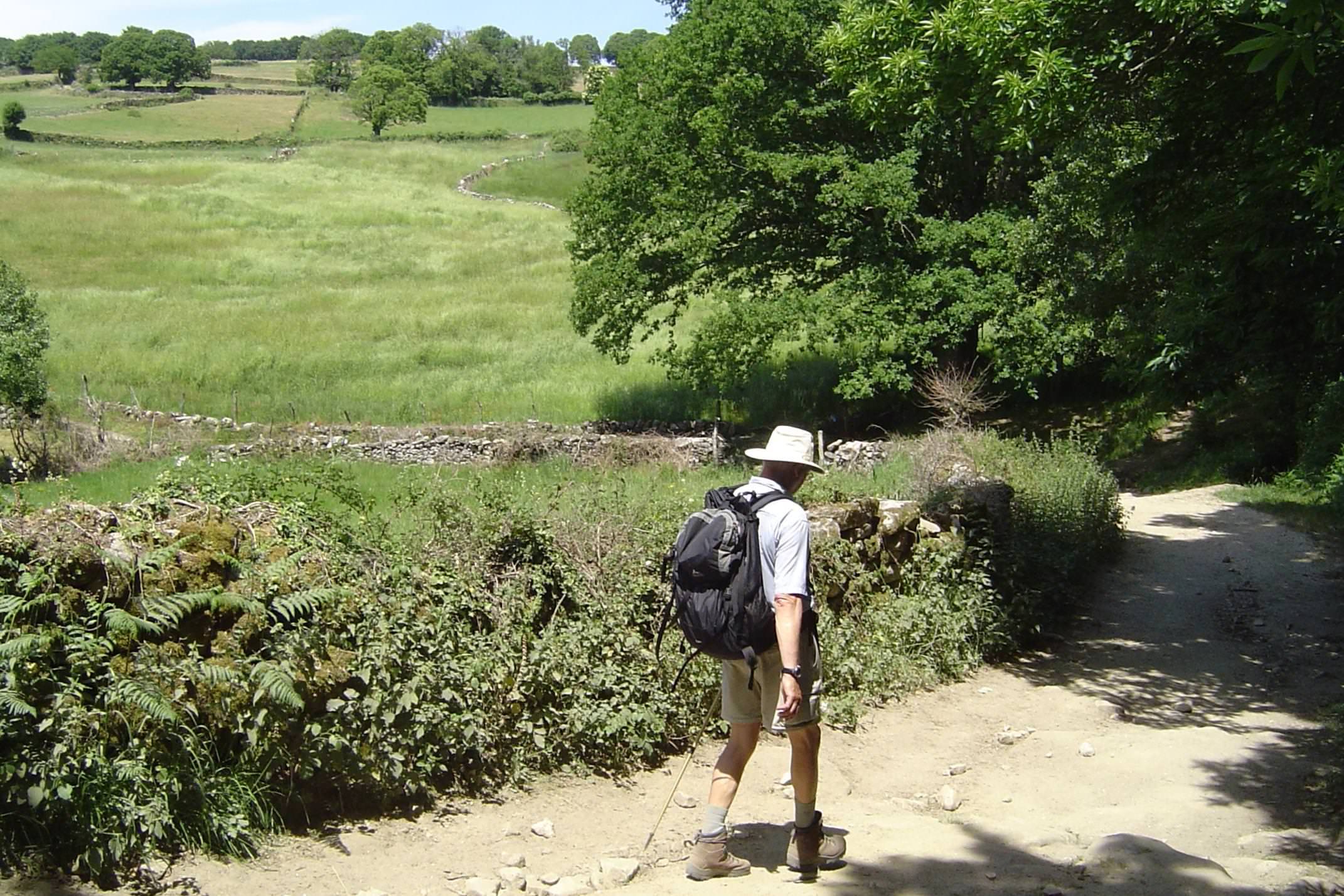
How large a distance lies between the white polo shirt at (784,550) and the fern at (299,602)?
226 cm

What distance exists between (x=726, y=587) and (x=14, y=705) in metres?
2.99

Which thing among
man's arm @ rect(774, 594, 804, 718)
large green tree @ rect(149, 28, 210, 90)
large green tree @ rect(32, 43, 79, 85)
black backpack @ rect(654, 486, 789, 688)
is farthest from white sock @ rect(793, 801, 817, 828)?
large green tree @ rect(32, 43, 79, 85)

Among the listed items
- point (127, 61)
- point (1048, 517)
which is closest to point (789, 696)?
point (1048, 517)

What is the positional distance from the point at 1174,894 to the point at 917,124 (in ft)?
66.2

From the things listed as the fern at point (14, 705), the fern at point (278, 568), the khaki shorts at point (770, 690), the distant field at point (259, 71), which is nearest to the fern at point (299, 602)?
the fern at point (278, 568)

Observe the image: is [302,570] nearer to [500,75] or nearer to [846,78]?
[846,78]

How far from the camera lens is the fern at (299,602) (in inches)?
238

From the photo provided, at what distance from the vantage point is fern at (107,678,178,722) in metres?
5.32

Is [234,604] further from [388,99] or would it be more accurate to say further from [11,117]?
[388,99]

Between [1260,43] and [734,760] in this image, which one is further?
[734,760]

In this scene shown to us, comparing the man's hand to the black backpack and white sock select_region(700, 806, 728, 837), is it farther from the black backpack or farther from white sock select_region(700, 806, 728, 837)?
white sock select_region(700, 806, 728, 837)

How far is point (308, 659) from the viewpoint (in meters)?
5.89

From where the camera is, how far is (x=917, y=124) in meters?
23.3

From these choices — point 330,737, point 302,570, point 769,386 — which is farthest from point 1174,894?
point 769,386
